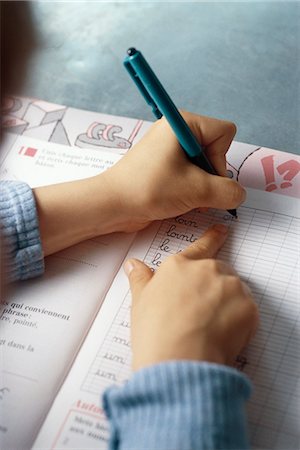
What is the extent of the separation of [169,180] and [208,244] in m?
0.07

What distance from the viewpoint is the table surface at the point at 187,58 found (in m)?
0.73

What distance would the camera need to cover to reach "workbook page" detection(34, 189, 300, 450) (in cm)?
50

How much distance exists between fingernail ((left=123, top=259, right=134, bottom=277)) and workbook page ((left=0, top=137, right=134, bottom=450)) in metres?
0.01

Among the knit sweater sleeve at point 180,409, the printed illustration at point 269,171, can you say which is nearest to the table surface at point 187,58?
the printed illustration at point 269,171

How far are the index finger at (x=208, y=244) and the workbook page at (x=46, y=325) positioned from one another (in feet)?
0.22

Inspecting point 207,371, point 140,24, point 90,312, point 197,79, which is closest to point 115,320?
point 90,312

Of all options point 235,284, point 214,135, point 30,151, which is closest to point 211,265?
point 235,284

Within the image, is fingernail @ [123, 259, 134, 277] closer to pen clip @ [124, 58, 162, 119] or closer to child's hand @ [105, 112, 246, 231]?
child's hand @ [105, 112, 246, 231]

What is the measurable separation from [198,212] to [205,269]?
0.10 m

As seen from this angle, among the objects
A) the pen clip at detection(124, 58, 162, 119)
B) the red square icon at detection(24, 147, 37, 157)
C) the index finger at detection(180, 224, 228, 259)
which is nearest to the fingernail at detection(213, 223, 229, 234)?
the index finger at detection(180, 224, 228, 259)

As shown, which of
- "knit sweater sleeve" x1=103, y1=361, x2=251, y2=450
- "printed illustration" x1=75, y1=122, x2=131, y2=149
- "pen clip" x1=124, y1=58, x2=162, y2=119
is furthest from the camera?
"printed illustration" x1=75, y1=122, x2=131, y2=149

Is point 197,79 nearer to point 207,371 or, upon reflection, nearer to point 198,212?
point 198,212

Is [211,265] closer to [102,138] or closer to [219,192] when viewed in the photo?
[219,192]

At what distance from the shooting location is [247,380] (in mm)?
480
